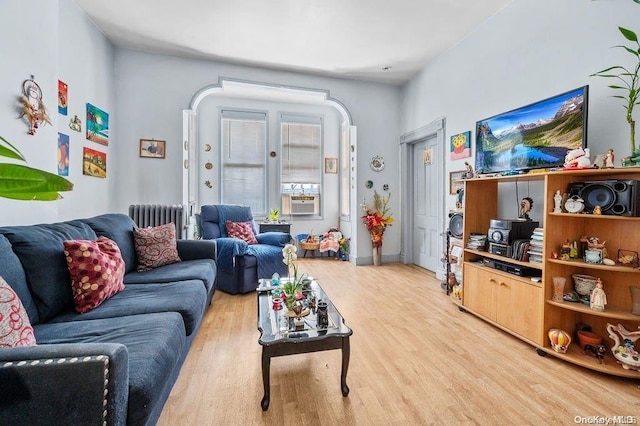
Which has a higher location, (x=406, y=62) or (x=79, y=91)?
(x=406, y=62)

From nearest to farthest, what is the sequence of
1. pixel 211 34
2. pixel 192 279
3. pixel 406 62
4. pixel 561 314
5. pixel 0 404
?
pixel 0 404 < pixel 561 314 < pixel 192 279 < pixel 211 34 < pixel 406 62

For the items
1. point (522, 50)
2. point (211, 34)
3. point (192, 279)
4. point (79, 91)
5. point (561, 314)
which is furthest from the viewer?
point (211, 34)

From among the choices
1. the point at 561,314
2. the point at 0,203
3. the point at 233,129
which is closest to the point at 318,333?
the point at 561,314

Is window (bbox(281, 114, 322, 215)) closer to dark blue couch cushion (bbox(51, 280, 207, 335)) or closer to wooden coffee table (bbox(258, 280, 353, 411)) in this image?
dark blue couch cushion (bbox(51, 280, 207, 335))

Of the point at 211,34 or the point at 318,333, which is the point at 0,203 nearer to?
the point at 318,333

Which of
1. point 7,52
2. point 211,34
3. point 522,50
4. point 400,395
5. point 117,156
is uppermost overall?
point 211,34

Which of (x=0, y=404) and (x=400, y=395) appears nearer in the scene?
(x=0, y=404)

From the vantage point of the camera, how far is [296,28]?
10.9 ft

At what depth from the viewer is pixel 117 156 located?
3.86m

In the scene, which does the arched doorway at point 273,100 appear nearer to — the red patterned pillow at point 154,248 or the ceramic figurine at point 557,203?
the red patterned pillow at point 154,248

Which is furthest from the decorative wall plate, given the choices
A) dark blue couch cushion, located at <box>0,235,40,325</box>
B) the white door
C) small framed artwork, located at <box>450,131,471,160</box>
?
dark blue couch cushion, located at <box>0,235,40,325</box>

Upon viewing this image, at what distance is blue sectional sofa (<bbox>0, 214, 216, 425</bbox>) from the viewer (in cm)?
86

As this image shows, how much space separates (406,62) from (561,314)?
3.63 m

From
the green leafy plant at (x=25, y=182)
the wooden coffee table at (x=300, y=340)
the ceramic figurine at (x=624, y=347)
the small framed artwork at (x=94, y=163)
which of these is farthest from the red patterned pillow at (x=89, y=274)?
the ceramic figurine at (x=624, y=347)
